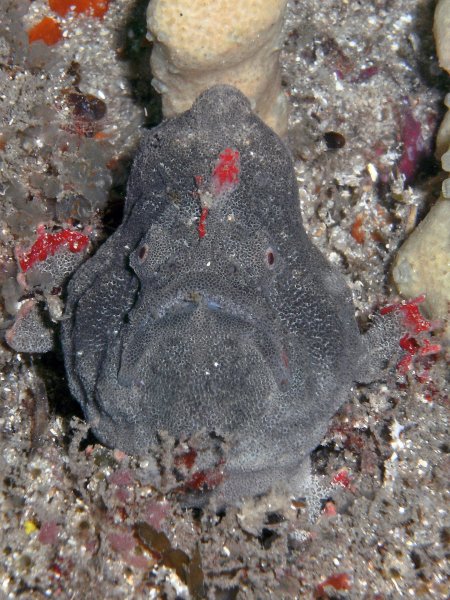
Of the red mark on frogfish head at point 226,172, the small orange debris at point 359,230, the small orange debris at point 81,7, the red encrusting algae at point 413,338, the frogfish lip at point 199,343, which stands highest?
the small orange debris at point 81,7

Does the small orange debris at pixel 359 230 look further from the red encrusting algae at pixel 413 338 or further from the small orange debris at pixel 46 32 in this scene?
the small orange debris at pixel 46 32

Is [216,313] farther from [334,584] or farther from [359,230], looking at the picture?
[359,230]

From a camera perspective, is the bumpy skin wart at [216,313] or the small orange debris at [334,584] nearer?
the bumpy skin wart at [216,313]

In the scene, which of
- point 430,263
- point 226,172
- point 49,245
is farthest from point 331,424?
point 49,245

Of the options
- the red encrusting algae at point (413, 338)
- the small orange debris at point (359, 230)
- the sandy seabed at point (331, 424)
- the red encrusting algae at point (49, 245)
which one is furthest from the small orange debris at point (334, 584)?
the red encrusting algae at point (49, 245)

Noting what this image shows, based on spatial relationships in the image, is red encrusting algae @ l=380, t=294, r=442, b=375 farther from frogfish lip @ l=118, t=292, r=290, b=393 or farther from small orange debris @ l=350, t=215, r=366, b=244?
frogfish lip @ l=118, t=292, r=290, b=393
